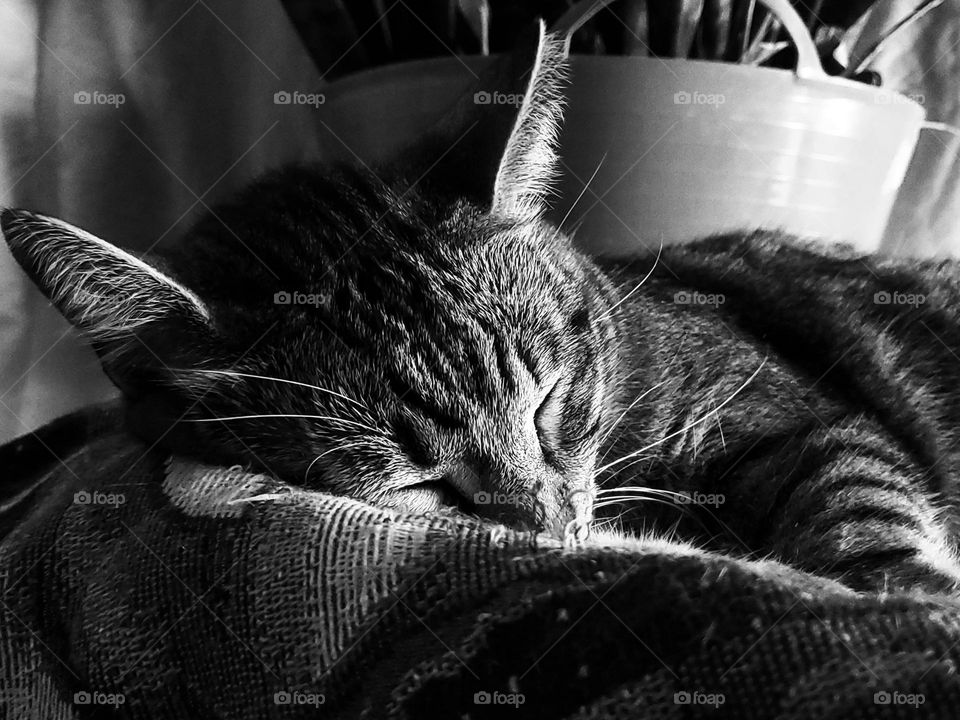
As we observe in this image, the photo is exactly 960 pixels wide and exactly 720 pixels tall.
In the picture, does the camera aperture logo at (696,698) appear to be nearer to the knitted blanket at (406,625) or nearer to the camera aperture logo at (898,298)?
the knitted blanket at (406,625)

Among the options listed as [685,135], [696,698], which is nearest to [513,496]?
[696,698]

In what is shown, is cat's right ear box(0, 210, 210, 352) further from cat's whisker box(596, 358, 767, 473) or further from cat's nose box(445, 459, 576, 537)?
cat's whisker box(596, 358, 767, 473)

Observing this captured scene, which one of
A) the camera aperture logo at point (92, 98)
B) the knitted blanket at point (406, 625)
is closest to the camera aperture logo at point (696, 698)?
the knitted blanket at point (406, 625)

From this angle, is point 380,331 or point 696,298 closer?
point 380,331

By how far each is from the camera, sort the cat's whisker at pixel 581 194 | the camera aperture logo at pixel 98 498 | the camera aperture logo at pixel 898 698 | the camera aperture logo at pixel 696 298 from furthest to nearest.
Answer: the cat's whisker at pixel 581 194, the camera aperture logo at pixel 696 298, the camera aperture logo at pixel 98 498, the camera aperture logo at pixel 898 698

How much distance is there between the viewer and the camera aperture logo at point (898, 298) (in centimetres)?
101

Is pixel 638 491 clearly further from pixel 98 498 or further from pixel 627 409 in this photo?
pixel 98 498

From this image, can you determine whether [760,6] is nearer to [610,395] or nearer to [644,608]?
[610,395]

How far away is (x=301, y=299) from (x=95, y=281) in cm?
18

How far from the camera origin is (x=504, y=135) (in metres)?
0.76

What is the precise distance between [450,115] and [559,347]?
297 mm

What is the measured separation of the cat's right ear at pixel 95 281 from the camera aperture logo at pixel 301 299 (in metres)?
0.07

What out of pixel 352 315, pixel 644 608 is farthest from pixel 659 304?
pixel 644 608

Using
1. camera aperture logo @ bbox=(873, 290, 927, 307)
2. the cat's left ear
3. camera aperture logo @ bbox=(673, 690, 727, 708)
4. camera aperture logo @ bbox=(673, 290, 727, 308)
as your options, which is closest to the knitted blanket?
camera aperture logo @ bbox=(673, 690, 727, 708)
